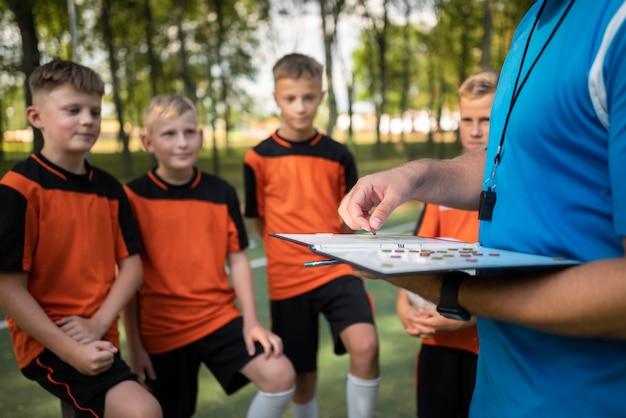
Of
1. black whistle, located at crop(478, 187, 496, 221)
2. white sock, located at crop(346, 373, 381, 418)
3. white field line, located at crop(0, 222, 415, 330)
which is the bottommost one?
white field line, located at crop(0, 222, 415, 330)

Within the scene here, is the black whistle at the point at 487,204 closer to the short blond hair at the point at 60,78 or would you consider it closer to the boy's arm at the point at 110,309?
the boy's arm at the point at 110,309

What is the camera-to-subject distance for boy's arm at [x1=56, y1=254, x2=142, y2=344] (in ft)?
7.30

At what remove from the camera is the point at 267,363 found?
103 inches

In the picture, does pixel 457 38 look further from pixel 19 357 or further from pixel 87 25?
pixel 19 357

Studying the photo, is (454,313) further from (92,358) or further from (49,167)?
(49,167)

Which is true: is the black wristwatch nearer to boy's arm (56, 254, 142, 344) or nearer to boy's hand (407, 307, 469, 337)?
boy's hand (407, 307, 469, 337)

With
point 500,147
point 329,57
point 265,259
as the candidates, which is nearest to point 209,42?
point 329,57

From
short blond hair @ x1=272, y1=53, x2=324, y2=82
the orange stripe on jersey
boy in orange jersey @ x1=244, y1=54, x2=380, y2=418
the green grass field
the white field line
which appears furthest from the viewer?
the white field line

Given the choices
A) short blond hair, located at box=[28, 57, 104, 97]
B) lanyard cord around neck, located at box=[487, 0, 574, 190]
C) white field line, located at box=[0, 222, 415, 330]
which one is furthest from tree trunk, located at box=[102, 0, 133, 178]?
lanyard cord around neck, located at box=[487, 0, 574, 190]

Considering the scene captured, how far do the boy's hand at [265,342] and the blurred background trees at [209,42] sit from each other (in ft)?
10.3

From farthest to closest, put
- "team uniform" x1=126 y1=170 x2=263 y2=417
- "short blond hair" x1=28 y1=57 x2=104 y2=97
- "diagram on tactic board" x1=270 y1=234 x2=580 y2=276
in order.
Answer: "team uniform" x1=126 y1=170 x2=263 y2=417 → "short blond hair" x1=28 y1=57 x2=104 y2=97 → "diagram on tactic board" x1=270 y1=234 x2=580 y2=276

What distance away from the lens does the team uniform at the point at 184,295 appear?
2773 millimetres

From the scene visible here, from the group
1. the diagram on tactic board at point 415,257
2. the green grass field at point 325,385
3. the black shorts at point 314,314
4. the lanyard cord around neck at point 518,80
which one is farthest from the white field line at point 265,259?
the lanyard cord around neck at point 518,80

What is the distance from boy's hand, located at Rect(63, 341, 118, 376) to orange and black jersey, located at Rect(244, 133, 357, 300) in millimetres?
1357
